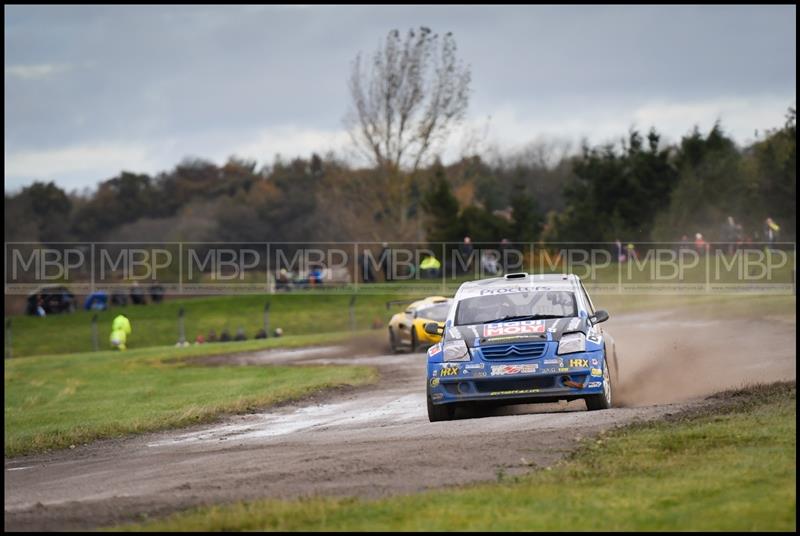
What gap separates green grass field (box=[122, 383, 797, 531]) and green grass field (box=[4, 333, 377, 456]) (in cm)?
775

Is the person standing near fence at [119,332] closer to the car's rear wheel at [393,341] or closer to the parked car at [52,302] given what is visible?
the parked car at [52,302]

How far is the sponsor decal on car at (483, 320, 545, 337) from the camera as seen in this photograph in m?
14.0

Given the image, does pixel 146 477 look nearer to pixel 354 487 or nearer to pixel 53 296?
pixel 354 487

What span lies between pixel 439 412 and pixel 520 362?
3.81ft

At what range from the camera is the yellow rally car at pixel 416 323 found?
1141 inches

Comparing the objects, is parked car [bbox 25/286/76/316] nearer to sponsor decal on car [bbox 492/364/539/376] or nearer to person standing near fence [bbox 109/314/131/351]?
person standing near fence [bbox 109/314/131/351]

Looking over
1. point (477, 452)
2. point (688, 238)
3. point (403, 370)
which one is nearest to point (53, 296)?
point (688, 238)

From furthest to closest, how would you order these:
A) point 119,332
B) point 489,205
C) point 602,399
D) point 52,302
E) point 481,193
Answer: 1. point 481,193
2. point 489,205
3. point 52,302
4. point 119,332
5. point 602,399

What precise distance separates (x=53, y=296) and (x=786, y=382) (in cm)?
4314

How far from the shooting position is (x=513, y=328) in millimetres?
14055

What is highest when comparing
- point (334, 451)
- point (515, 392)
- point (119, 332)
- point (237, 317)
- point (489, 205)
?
point (489, 205)

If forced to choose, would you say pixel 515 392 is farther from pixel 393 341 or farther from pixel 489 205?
pixel 489 205

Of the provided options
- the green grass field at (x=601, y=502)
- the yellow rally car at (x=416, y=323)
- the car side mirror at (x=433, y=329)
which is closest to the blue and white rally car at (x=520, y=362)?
the car side mirror at (x=433, y=329)

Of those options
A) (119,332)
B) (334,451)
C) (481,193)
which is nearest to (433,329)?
(334,451)
